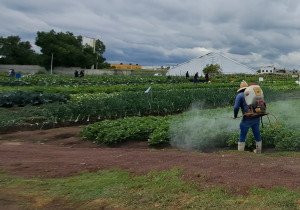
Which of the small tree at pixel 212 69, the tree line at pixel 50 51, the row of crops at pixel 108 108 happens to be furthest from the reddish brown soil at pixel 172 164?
the small tree at pixel 212 69

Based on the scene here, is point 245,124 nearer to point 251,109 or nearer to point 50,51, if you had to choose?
point 251,109

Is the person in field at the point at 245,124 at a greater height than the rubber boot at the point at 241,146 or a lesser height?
greater

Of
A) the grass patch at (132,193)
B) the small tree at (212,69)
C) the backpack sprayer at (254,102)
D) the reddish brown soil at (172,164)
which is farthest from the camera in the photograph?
the small tree at (212,69)

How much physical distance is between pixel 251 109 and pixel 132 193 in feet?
15.9

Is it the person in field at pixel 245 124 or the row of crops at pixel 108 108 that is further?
the row of crops at pixel 108 108

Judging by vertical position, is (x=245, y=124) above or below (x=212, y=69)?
below

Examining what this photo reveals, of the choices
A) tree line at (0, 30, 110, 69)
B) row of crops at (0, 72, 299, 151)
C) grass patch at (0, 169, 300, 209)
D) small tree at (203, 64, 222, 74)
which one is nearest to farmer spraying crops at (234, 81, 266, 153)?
row of crops at (0, 72, 299, 151)

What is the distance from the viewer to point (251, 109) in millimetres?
11281

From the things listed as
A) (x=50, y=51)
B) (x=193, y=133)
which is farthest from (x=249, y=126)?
(x=50, y=51)

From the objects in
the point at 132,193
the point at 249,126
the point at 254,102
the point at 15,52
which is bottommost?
the point at 132,193

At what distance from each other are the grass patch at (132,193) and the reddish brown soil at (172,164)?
29 cm

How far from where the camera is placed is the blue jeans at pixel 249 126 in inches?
446

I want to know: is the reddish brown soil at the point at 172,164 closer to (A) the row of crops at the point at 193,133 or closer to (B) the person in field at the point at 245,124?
(A) the row of crops at the point at 193,133

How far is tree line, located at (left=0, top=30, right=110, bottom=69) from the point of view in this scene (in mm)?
77875
